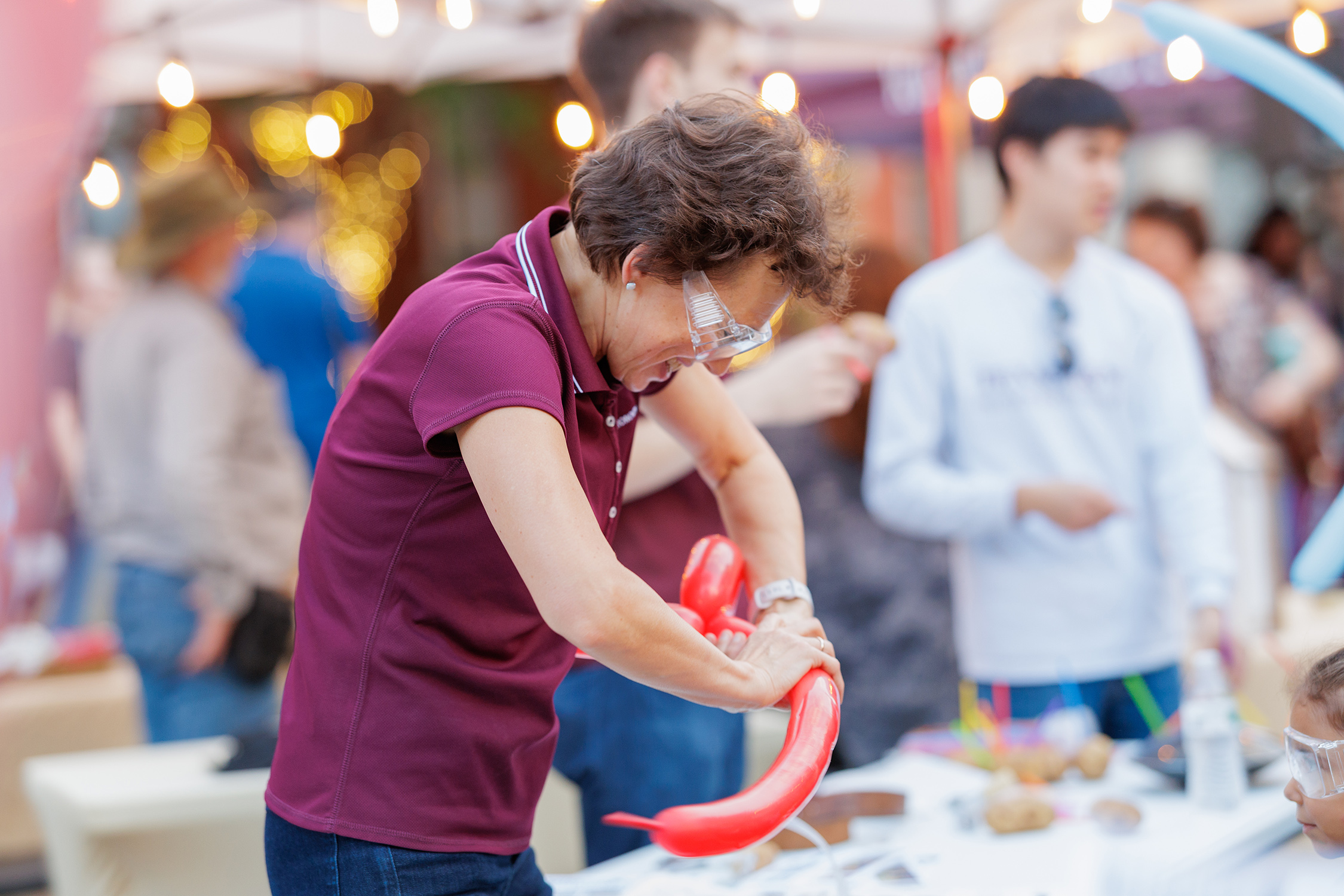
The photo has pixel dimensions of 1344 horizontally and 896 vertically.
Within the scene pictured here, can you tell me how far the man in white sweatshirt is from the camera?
7.91ft

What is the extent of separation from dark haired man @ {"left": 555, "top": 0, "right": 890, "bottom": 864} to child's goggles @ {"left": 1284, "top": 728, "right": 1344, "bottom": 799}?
835 mm

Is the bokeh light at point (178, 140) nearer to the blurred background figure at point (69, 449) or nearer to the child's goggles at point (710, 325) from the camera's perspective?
the blurred background figure at point (69, 449)

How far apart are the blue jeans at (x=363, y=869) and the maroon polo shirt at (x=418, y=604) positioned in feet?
0.05

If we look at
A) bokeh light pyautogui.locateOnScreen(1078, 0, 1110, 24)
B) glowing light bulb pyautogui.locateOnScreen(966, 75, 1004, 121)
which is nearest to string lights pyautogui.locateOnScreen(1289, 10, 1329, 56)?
bokeh light pyautogui.locateOnScreen(1078, 0, 1110, 24)

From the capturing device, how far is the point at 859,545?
2.84 m

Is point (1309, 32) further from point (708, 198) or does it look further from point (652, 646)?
point (652, 646)

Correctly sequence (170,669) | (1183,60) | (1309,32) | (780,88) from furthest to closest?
1. (780,88)
2. (1183,60)
3. (1309,32)
4. (170,669)

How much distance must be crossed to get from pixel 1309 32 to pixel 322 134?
3894 millimetres

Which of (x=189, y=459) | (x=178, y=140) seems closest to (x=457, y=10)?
(x=189, y=459)

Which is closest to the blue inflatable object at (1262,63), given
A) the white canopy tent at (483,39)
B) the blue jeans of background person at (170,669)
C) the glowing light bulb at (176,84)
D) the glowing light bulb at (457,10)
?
the blue jeans of background person at (170,669)

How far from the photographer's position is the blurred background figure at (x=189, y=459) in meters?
2.79

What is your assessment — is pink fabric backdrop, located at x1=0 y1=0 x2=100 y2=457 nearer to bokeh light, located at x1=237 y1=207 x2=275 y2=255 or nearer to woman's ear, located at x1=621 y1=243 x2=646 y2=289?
woman's ear, located at x1=621 y1=243 x2=646 y2=289

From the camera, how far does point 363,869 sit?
112cm

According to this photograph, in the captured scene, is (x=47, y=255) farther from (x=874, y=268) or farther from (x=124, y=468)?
(x=874, y=268)
